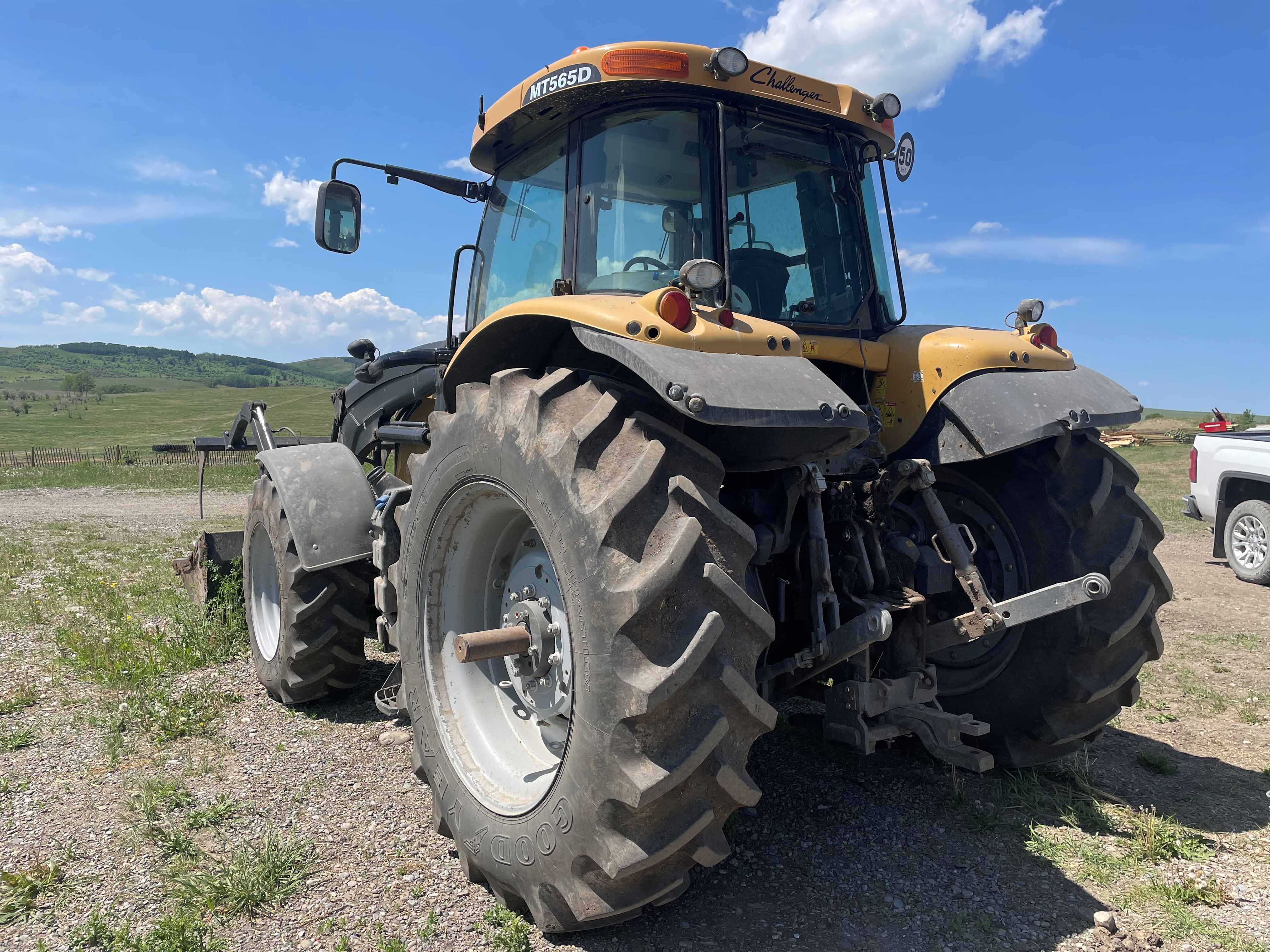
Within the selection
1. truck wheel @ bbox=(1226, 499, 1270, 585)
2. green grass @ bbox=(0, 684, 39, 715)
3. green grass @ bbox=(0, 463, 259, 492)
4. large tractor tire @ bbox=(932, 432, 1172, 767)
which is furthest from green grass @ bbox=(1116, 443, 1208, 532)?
green grass @ bbox=(0, 463, 259, 492)

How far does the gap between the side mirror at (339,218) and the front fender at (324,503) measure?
1.10 metres

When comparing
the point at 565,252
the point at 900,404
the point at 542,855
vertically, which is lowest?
the point at 542,855

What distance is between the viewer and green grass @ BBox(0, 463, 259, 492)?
→ 81.4 ft

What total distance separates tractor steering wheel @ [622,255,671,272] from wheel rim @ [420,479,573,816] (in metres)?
1.03

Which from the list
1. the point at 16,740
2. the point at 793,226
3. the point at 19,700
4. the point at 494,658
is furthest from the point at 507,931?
Answer: the point at 19,700

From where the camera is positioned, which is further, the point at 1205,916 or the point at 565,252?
the point at 565,252

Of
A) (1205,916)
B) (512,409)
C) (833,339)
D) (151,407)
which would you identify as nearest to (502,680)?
(512,409)

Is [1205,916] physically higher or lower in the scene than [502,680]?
lower

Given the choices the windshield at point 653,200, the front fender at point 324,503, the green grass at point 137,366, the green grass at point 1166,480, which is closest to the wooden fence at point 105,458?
the green grass at point 1166,480

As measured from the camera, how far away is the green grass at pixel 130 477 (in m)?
24.8

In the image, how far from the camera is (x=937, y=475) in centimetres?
362

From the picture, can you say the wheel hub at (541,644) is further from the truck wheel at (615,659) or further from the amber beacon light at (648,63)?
the amber beacon light at (648,63)

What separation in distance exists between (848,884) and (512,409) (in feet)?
6.50

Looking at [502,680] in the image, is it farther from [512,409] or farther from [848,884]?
[848,884]
